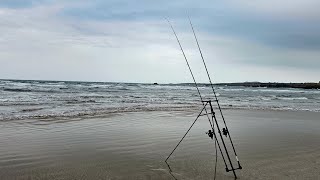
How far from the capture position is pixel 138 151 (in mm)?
7590

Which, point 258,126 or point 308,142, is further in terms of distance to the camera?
point 258,126

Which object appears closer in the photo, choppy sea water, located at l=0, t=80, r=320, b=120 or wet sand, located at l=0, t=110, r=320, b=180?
wet sand, located at l=0, t=110, r=320, b=180

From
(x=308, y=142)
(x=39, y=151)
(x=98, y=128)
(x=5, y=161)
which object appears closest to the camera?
(x=5, y=161)

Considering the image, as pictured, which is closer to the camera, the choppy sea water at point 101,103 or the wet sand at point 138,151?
the wet sand at point 138,151

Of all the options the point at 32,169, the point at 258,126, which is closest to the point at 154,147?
the point at 32,169

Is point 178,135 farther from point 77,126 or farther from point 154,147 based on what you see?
point 77,126

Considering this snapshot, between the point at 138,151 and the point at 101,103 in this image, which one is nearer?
the point at 138,151

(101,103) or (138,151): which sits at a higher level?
(101,103)

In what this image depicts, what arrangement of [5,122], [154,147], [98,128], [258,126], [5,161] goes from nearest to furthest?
[5,161] → [154,147] → [98,128] → [5,122] → [258,126]

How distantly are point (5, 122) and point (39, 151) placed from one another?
5.09 meters

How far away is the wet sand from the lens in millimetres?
5945

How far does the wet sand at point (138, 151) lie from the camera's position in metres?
5.95

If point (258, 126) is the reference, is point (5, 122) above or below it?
above

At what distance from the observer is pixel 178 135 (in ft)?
32.3
